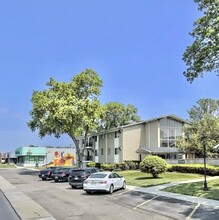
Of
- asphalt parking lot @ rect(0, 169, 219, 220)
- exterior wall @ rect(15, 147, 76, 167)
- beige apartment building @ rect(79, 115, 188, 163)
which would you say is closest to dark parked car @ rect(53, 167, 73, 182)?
asphalt parking lot @ rect(0, 169, 219, 220)

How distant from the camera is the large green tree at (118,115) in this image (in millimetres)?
83750

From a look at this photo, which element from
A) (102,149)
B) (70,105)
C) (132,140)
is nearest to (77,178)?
(70,105)

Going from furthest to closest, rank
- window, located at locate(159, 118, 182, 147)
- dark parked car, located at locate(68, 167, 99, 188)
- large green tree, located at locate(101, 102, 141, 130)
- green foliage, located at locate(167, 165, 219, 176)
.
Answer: large green tree, located at locate(101, 102, 141, 130)
window, located at locate(159, 118, 182, 147)
green foliage, located at locate(167, 165, 219, 176)
dark parked car, located at locate(68, 167, 99, 188)

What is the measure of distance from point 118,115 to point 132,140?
25.1 meters

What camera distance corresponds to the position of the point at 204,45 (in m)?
22.2

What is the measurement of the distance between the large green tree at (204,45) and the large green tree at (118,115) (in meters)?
59.7

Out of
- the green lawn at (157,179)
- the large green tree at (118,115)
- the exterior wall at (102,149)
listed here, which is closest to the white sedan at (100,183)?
the green lawn at (157,179)

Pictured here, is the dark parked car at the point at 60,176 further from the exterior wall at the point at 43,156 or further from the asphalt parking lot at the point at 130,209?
the exterior wall at the point at 43,156

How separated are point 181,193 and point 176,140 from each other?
34685 mm

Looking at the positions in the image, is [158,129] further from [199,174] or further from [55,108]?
[199,174]

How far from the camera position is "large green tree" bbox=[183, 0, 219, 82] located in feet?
68.0

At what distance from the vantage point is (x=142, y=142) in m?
60.8

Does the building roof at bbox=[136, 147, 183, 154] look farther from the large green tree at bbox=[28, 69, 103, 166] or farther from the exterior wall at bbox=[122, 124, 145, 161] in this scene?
the large green tree at bbox=[28, 69, 103, 166]

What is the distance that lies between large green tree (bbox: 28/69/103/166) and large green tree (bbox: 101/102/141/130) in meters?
27.5
